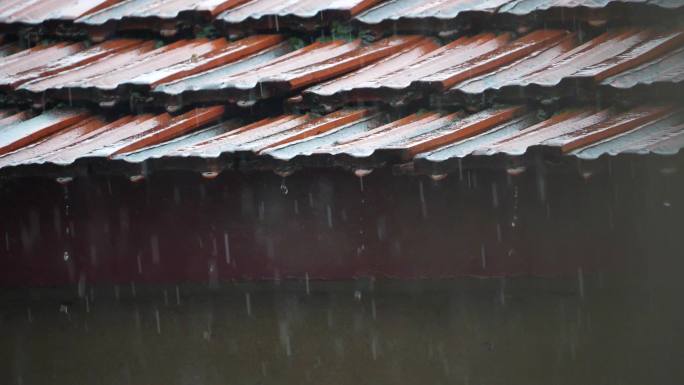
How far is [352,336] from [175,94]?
1.48 metres

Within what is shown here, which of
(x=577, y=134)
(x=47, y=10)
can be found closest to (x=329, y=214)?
(x=577, y=134)

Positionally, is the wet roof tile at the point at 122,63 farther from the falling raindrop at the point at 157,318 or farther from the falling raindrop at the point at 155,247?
the falling raindrop at the point at 157,318

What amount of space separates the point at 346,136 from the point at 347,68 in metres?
0.57

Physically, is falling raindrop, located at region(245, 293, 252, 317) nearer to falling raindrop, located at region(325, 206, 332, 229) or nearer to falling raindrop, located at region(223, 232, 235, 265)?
falling raindrop, located at region(223, 232, 235, 265)

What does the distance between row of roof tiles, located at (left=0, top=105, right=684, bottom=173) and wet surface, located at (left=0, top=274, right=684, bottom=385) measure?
710mm

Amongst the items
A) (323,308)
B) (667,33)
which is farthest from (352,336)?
(667,33)

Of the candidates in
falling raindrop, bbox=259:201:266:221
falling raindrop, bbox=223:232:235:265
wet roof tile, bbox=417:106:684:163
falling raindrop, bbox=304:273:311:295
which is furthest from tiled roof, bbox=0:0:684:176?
falling raindrop, bbox=304:273:311:295

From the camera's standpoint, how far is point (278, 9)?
15.6 feet

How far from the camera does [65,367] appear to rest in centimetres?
451

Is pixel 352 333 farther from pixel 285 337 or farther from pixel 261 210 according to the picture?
pixel 261 210

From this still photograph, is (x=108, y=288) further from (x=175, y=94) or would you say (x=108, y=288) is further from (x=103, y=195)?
(x=175, y=94)

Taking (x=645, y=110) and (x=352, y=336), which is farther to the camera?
(x=352, y=336)

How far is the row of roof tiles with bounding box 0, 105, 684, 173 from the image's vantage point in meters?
3.49

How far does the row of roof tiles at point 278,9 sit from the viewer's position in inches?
174
